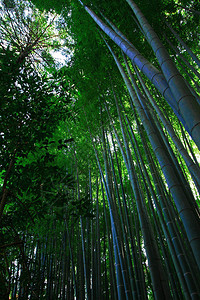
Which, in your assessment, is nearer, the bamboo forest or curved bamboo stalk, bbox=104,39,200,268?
curved bamboo stalk, bbox=104,39,200,268

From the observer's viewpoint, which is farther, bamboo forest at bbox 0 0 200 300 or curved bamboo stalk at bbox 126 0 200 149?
bamboo forest at bbox 0 0 200 300

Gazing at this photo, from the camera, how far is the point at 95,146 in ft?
16.7

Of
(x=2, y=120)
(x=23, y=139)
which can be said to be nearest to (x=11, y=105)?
(x=2, y=120)

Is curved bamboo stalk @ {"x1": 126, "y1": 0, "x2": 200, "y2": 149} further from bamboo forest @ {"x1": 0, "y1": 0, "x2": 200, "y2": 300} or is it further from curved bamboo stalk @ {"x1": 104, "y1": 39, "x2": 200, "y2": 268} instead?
curved bamboo stalk @ {"x1": 104, "y1": 39, "x2": 200, "y2": 268}

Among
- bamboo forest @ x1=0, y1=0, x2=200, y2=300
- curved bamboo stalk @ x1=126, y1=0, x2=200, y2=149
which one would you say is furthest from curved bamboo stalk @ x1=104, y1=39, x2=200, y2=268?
curved bamboo stalk @ x1=126, y1=0, x2=200, y2=149

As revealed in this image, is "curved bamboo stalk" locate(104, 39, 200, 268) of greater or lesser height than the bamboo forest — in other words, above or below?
below

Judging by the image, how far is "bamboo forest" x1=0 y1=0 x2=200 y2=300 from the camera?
1.50m

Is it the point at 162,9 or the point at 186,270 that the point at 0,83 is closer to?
the point at 186,270

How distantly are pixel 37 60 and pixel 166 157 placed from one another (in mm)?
5532

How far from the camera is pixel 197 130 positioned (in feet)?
3.03

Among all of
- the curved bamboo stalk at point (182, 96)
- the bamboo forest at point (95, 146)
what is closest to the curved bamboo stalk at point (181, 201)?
the bamboo forest at point (95, 146)

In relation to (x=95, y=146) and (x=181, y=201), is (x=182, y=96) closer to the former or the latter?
(x=181, y=201)

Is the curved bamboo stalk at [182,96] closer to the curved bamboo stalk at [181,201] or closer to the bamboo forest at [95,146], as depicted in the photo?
the bamboo forest at [95,146]

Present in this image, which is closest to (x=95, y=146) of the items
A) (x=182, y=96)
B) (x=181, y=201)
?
(x=181, y=201)
